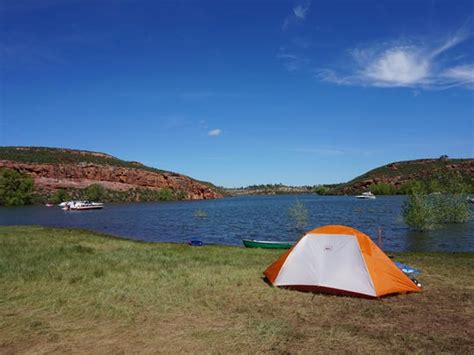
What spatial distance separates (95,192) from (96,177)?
17.7 m

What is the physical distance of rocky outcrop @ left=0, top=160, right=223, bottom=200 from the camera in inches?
5370

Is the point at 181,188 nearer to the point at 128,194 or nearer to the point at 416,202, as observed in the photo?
the point at 128,194

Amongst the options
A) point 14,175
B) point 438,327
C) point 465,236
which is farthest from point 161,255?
point 14,175

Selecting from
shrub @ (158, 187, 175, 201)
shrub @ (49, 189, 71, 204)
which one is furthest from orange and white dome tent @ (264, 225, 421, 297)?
shrub @ (158, 187, 175, 201)

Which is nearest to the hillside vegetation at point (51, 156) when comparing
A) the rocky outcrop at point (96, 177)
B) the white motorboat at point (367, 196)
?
the rocky outcrop at point (96, 177)

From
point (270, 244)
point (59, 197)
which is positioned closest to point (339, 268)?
point (270, 244)

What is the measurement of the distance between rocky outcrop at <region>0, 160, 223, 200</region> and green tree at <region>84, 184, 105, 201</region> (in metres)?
6.73

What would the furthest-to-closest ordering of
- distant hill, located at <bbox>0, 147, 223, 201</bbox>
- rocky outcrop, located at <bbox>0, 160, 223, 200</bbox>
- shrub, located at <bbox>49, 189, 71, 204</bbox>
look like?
distant hill, located at <bbox>0, 147, 223, 201</bbox> → rocky outcrop, located at <bbox>0, 160, 223, 200</bbox> → shrub, located at <bbox>49, 189, 71, 204</bbox>

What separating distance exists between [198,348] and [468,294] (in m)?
7.89

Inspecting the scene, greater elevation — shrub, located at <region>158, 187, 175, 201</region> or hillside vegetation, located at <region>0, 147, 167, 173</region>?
hillside vegetation, located at <region>0, 147, 167, 173</region>

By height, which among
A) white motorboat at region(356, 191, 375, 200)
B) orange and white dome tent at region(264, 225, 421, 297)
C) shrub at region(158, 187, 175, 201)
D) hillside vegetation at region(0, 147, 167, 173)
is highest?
hillside vegetation at region(0, 147, 167, 173)

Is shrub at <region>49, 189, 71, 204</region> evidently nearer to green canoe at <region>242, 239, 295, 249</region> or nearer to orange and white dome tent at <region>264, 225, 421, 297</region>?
green canoe at <region>242, 239, 295, 249</region>

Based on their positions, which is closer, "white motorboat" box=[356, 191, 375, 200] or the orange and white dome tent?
the orange and white dome tent

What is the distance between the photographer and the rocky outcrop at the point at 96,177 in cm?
13640
